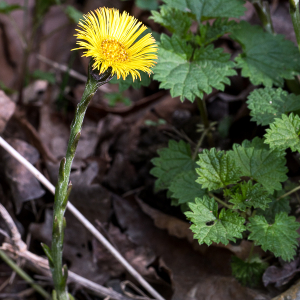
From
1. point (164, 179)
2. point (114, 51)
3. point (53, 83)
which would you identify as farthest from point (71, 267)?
point (53, 83)

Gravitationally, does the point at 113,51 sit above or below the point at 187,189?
above

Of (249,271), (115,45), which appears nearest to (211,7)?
(115,45)

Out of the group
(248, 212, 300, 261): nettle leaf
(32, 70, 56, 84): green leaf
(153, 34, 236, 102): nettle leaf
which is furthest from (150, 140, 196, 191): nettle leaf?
(32, 70, 56, 84): green leaf

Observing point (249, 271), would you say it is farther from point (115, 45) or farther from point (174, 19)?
point (174, 19)

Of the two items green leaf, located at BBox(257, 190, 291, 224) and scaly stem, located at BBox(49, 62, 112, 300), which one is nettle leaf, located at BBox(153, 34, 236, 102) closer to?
scaly stem, located at BBox(49, 62, 112, 300)

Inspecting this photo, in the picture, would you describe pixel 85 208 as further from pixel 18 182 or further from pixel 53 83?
pixel 53 83

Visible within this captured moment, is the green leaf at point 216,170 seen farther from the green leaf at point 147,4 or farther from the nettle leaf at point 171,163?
the green leaf at point 147,4
